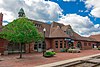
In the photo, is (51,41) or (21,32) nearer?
(21,32)

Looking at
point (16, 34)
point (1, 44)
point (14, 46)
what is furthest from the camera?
point (14, 46)

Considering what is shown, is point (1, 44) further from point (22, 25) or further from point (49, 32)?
point (49, 32)

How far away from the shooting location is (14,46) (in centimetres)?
2889

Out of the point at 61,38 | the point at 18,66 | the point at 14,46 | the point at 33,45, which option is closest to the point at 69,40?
the point at 61,38

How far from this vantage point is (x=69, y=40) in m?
36.7

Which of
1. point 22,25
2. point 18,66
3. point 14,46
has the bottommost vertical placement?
point 18,66

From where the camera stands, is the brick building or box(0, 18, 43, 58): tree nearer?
box(0, 18, 43, 58): tree

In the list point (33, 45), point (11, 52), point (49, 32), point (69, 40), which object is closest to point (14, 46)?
point (11, 52)

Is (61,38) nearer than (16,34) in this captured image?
No

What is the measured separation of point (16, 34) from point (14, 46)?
9.01 metres

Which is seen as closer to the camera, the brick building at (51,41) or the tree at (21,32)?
the tree at (21,32)

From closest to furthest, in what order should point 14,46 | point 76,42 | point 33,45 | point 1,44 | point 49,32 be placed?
point 1,44 < point 14,46 < point 33,45 < point 49,32 < point 76,42

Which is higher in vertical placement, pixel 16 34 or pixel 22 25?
pixel 22 25

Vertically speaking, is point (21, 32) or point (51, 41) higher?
point (21, 32)
